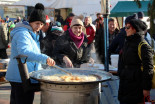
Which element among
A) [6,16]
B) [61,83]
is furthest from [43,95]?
[6,16]

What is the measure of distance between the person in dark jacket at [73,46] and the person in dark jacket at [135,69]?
3.54 feet

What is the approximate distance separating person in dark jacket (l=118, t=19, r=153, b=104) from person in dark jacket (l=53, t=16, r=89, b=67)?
1.08m

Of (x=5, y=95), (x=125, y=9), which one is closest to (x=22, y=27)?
(x=5, y=95)

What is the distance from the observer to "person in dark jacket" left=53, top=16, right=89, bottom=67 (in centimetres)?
421

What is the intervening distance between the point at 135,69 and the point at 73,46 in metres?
1.35

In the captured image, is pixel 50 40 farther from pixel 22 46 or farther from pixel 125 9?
pixel 125 9

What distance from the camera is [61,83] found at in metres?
2.59

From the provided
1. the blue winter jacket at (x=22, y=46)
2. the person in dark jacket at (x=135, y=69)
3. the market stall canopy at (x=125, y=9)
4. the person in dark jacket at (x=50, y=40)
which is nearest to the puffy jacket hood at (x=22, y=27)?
the blue winter jacket at (x=22, y=46)

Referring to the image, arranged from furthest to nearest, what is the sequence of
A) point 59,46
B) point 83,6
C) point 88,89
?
point 83,6 → point 59,46 → point 88,89

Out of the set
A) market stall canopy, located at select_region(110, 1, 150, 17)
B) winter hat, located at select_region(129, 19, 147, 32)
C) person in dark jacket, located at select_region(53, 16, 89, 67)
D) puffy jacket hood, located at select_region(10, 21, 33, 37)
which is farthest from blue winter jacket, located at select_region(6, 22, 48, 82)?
market stall canopy, located at select_region(110, 1, 150, 17)

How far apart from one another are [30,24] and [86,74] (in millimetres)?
980

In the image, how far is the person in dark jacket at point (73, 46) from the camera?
4215 millimetres

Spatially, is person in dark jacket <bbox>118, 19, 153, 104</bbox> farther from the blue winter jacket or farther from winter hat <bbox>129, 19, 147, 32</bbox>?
the blue winter jacket

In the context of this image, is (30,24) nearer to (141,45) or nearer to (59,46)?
(59,46)
